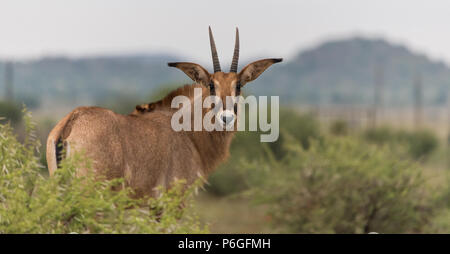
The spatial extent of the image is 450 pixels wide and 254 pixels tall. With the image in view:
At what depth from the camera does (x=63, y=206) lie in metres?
3.26

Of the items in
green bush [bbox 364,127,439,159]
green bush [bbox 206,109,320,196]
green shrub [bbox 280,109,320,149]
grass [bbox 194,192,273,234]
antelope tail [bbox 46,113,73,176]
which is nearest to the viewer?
antelope tail [bbox 46,113,73,176]

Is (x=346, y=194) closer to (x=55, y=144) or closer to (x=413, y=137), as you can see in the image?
(x=55, y=144)

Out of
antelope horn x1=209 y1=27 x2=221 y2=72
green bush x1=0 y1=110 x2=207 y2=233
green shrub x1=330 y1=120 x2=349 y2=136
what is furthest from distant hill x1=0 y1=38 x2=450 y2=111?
green bush x1=0 y1=110 x2=207 y2=233

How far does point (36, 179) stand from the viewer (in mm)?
3385

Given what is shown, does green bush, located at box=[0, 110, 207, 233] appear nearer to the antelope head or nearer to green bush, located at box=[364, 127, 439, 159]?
the antelope head

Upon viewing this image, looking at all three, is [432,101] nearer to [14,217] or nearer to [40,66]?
[40,66]

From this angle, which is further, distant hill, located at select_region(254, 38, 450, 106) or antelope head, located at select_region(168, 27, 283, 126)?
distant hill, located at select_region(254, 38, 450, 106)

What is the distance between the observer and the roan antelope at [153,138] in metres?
4.98

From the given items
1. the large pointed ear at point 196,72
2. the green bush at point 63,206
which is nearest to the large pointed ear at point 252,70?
the large pointed ear at point 196,72

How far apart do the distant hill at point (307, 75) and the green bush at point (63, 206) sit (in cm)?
8283

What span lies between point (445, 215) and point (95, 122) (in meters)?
7.68

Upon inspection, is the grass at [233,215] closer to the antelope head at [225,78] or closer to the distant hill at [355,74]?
the antelope head at [225,78]

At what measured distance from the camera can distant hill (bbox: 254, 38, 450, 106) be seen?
117625 millimetres
